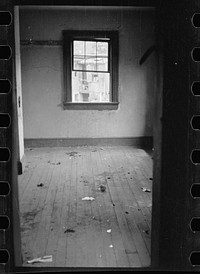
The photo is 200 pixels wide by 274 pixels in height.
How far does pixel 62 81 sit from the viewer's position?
8.10 metres

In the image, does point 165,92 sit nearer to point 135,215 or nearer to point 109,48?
point 135,215

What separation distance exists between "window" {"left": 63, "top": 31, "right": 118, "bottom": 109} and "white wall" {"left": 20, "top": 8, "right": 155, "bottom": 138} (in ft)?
0.42

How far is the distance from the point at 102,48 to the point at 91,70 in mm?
517

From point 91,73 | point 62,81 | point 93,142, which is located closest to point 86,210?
point 93,142

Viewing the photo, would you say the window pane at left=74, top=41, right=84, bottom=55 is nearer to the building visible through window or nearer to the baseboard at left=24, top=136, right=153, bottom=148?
the building visible through window

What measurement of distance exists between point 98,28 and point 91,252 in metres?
5.50

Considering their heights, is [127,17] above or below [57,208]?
above

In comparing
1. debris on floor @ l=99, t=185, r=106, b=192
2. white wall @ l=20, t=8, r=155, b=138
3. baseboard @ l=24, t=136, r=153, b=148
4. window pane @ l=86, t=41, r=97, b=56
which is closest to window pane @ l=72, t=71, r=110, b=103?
white wall @ l=20, t=8, r=155, b=138

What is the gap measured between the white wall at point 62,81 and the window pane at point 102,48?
1.04 ft

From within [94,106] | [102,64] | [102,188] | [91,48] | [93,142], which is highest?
[91,48]

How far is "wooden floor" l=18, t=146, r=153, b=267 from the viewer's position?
139 inches

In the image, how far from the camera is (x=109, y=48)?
814 cm

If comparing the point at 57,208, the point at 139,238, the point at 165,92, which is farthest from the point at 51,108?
the point at 165,92

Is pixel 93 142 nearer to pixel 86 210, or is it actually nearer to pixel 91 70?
pixel 91 70
